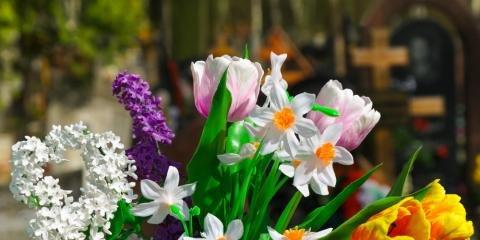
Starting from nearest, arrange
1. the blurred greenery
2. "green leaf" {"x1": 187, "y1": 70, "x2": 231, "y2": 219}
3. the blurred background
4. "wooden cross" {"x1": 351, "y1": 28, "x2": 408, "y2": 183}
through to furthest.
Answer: "green leaf" {"x1": 187, "y1": 70, "x2": 231, "y2": 219} → the blurred background → "wooden cross" {"x1": 351, "y1": 28, "x2": 408, "y2": 183} → the blurred greenery

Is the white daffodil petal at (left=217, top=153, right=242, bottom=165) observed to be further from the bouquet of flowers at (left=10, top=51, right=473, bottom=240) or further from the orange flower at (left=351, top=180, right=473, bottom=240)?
the orange flower at (left=351, top=180, right=473, bottom=240)

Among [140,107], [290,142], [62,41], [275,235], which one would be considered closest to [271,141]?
[290,142]

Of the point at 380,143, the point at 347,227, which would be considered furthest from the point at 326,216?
the point at 380,143

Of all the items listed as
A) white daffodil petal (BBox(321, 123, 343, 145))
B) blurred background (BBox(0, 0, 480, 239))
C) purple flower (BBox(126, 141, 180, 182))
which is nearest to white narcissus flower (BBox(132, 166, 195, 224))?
purple flower (BBox(126, 141, 180, 182))

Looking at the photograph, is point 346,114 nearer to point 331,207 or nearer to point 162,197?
point 331,207

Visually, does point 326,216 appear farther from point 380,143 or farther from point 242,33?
point 242,33

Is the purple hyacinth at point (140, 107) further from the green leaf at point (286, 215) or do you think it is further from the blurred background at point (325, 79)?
the blurred background at point (325, 79)

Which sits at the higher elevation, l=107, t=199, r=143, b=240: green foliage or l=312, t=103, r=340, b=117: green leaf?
l=312, t=103, r=340, b=117: green leaf
